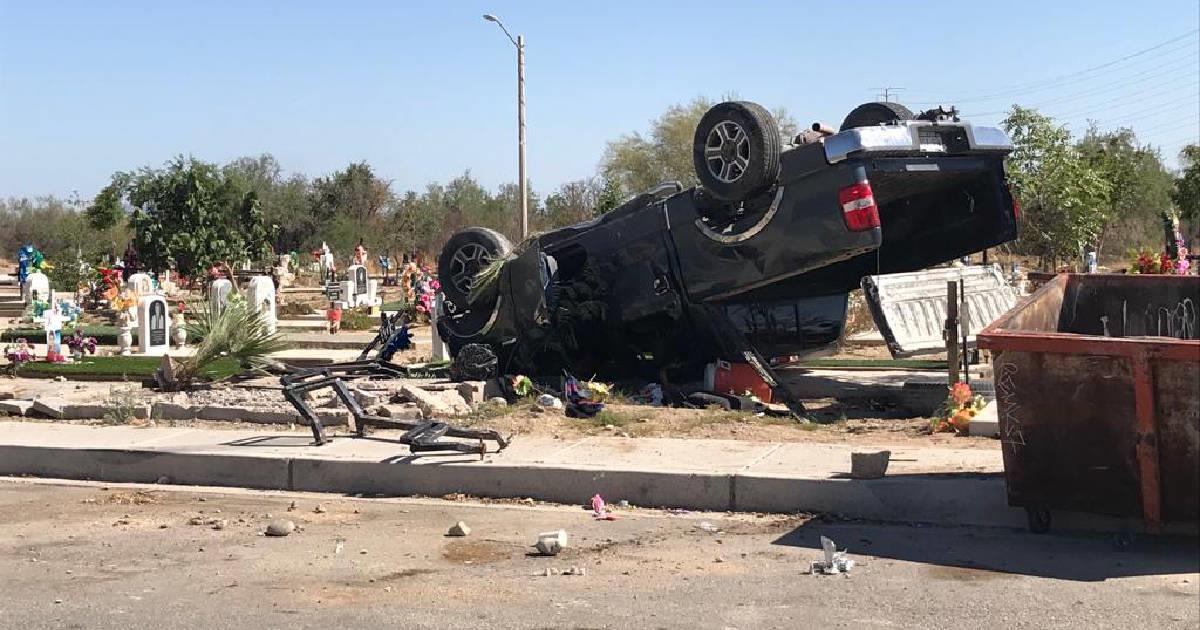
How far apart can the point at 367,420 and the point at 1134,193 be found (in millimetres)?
44858

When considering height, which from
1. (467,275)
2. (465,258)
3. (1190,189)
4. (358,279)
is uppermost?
(1190,189)

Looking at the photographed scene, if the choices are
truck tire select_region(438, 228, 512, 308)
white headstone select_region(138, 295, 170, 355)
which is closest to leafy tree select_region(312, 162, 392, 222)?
white headstone select_region(138, 295, 170, 355)

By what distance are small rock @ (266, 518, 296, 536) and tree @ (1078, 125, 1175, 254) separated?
133ft

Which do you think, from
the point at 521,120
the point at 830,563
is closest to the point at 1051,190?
the point at 521,120

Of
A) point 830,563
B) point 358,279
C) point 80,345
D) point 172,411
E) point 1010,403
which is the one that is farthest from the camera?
point 358,279

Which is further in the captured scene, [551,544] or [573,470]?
[573,470]

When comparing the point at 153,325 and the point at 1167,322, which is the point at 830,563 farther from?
the point at 153,325

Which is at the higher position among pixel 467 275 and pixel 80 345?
pixel 467 275

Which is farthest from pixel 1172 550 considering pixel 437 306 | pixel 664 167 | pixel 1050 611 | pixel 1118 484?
pixel 664 167

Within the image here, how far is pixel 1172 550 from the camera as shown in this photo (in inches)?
250

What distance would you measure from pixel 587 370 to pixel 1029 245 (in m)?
24.6

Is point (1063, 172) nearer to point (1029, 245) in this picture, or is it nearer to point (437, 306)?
point (1029, 245)

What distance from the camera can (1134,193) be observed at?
48.6m

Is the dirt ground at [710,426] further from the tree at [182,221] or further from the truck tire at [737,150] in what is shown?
the tree at [182,221]
